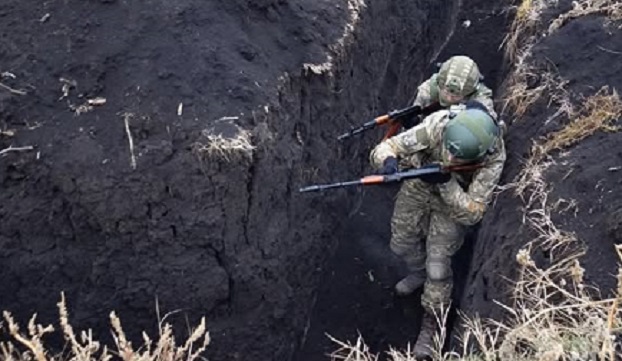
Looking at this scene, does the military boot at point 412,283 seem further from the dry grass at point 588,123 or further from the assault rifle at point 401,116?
the dry grass at point 588,123

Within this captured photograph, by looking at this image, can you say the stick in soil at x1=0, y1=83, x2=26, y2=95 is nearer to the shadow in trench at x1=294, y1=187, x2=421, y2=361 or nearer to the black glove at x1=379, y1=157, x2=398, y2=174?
the black glove at x1=379, y1=157, x2=398, y2=174

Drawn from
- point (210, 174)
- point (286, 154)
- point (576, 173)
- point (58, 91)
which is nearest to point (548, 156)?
point (576, 173)

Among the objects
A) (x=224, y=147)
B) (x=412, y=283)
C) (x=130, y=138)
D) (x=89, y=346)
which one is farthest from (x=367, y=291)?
(x=89, y=346)

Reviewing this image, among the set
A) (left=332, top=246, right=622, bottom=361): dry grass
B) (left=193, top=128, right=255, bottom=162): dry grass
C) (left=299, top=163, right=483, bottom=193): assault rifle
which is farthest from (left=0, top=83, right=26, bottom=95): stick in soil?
(left=332, top=246, right=622, bottom=361): dry grass

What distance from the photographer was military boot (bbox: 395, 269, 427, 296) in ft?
23.1

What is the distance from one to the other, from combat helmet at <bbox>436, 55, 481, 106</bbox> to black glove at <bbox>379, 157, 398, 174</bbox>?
0.64 metres

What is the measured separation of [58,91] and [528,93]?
10.4 feet

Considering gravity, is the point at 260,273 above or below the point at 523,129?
below

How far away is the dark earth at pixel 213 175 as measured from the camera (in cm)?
571

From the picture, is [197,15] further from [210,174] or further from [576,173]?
[576,173]

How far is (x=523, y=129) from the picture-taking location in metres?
6.46

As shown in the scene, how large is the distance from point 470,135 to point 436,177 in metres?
0.43

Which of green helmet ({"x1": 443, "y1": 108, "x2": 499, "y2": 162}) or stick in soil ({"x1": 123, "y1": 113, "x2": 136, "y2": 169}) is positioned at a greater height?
green helmet ({"x1": 443, "y1": 108, "x2": 499, "y2": 162})

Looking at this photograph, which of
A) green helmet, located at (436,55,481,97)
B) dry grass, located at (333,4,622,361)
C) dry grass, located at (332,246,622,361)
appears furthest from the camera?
green helmet, located at (436,55,481,97)
